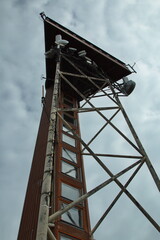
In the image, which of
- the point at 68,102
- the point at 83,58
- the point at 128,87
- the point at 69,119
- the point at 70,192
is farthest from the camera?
the point at 68,102

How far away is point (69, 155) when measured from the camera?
13.7 m

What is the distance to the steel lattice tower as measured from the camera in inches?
231

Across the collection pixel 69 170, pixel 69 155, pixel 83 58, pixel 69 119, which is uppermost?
pixel 83 58

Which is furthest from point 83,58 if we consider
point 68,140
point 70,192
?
point 70,192

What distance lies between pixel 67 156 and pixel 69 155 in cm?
24

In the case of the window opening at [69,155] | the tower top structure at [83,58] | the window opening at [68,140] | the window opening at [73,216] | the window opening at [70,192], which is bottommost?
the window opening at [73,216]

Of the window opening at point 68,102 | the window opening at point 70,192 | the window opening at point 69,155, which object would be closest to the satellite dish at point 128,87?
the window opening at point 68,102

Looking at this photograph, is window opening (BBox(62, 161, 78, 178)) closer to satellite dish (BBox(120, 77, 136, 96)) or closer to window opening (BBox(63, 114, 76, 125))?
window opening (BBox(63, 114, 76, 125))

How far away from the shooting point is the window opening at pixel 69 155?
13.5 metres

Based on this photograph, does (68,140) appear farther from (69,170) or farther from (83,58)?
(83,58)

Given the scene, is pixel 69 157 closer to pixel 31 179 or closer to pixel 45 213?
pixel 31 179

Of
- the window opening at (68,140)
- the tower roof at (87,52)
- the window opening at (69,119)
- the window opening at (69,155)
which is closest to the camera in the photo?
the window opening at (69,155)

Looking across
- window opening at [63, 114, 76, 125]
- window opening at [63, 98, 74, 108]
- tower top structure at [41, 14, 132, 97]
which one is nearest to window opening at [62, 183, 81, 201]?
window opening at [63, 114, 76, 125]

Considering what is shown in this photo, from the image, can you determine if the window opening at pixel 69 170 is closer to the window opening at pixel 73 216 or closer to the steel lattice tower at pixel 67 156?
the steel lattice tower at pixel 67 156
